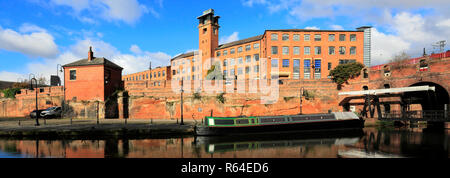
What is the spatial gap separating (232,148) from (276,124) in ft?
Result: 22.6

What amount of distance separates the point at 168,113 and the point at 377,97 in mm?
27091

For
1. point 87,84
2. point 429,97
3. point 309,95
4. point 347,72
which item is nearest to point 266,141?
point 309,95

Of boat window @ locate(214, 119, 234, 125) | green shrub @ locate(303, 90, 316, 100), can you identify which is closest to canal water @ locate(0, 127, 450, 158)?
boat window @ locate(214, 119, 234, 125)

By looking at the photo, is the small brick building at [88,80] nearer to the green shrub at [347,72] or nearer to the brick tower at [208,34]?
the brick tower at [208,34]

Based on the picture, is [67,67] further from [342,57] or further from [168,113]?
[342,57]

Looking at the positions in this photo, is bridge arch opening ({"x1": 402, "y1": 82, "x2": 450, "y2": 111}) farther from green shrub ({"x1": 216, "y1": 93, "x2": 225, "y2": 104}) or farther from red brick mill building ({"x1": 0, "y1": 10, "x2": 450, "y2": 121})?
green shrub ({"x1": 216, "y1": 93, "x2": 225, "y2": 104})

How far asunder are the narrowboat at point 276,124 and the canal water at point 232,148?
0.98 meters

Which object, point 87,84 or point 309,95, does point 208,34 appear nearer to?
point 87,84

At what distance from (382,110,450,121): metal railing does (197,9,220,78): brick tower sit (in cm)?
3667

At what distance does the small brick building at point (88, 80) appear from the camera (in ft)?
98.5

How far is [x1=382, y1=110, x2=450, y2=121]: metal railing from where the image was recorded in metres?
22.1
